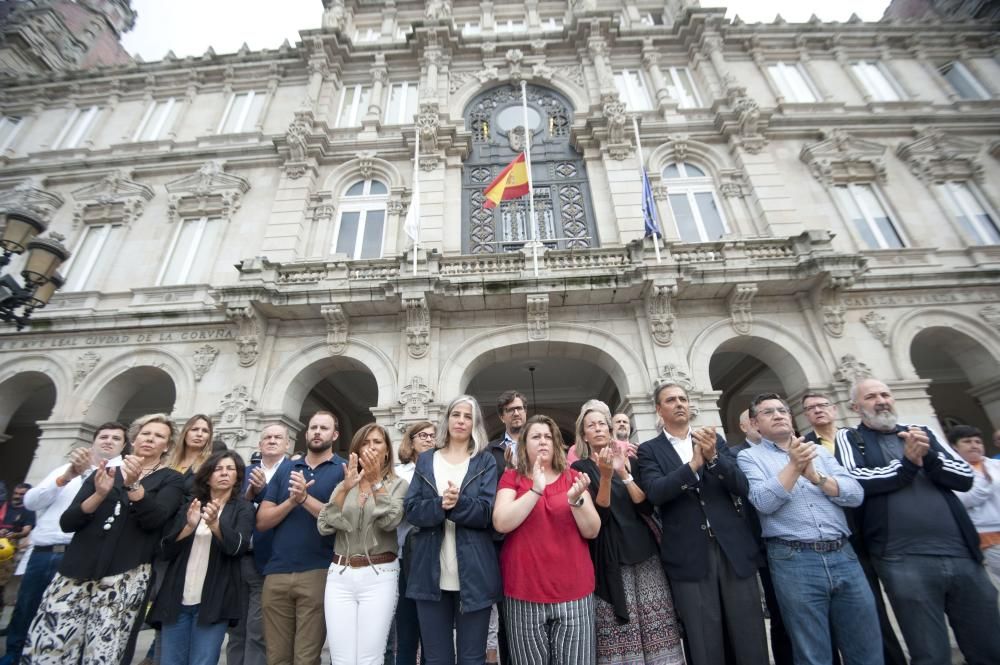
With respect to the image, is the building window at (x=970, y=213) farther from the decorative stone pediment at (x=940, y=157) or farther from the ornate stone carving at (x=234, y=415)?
the ornate stone carving at (x=234, y=415)

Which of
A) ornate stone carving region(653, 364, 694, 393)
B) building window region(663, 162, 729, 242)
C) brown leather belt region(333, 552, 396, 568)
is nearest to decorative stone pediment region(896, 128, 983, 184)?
building window region(663, 162, 729, 242)

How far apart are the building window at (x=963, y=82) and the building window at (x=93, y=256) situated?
2783 centimetres

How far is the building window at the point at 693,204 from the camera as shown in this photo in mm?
12383

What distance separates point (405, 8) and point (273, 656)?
21.9 meters

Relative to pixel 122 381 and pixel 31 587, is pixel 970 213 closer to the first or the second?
pixel 31 587

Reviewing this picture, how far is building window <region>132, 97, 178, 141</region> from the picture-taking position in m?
14.8

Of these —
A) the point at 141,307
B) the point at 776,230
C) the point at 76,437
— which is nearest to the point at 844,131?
the point at 776,230

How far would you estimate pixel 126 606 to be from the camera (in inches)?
140

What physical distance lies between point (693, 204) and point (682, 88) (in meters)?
5.40

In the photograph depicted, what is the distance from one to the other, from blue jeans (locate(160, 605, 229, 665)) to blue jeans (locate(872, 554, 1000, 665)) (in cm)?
571

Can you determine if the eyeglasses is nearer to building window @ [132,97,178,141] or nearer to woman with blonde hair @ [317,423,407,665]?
woman with blonde hair @ [317,423,407,665]

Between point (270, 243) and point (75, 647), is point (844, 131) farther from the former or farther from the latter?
point (75, 647)

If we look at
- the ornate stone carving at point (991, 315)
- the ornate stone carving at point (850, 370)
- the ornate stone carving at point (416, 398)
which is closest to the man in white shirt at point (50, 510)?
the ornate stone carving at point (416, 398)

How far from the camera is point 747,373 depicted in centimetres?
1272
